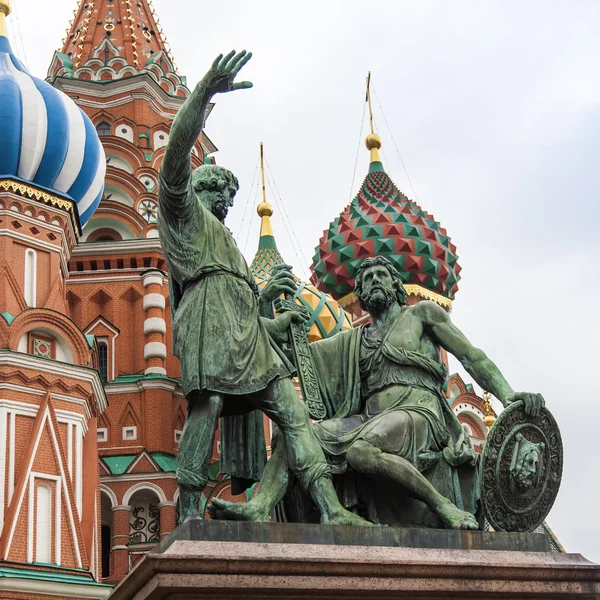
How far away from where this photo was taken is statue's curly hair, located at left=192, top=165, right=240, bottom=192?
7641 millimetres

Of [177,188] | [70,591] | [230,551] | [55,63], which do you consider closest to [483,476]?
[230,551]

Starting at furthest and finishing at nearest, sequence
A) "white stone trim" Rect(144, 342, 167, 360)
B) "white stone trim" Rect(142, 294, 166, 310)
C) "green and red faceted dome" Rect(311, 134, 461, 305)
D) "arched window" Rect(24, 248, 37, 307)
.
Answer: "green and red faceted dome" Rect(311, 134, 461, 305) < "white stone trim" Rect(142, 294, 166, 310) < "white stone trim" Rect(144, 342, 167, 360) < "arched window" Rect(24, 248, 37, 307)

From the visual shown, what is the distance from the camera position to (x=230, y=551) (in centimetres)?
625

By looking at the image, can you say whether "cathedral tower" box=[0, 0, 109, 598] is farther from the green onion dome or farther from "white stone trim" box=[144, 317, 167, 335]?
the green onion dome

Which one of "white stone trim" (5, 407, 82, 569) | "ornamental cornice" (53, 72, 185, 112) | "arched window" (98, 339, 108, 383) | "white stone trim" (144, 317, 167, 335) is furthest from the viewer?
"ornamental cornice" (53, 72, 185, 112)

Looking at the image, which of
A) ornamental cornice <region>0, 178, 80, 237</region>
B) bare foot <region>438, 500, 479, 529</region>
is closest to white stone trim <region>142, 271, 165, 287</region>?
ornamental cornice <region>0, 178, 80, 237</region>

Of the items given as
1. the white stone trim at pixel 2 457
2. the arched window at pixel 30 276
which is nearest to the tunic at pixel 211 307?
the white stone trim at pixel 2 457

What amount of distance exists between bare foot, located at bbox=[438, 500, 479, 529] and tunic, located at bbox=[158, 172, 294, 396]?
1.05 metres

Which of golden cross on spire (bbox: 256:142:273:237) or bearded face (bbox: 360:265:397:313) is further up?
golden cross on spire (bbox: 256:142:273:237)

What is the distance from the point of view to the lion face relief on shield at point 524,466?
23.3 ft

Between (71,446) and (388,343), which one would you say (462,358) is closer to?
(388,343)

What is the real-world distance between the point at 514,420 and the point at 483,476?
330 millimetres

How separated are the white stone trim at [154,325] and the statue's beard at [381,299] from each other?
2215 cm

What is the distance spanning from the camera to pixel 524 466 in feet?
23.3
